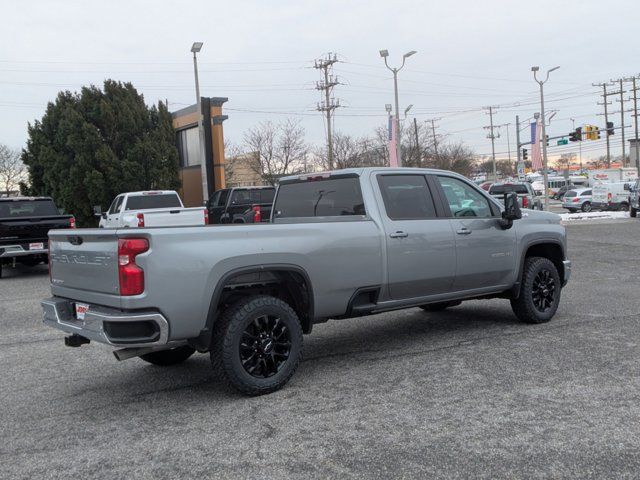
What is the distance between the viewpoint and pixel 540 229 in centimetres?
→ 723

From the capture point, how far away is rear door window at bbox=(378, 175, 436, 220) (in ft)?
19.7

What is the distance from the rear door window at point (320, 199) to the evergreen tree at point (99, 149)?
20.6m

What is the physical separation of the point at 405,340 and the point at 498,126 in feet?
311

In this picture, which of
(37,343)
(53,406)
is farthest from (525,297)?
(37,343)

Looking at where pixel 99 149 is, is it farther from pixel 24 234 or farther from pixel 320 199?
pixel 320 199

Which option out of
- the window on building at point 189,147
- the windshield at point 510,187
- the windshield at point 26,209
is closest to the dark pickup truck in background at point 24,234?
the windshield at point 26,209

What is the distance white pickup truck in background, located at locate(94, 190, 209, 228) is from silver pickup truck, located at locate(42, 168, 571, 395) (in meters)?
8.21

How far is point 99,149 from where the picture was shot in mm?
25938

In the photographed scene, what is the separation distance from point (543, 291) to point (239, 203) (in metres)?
11.4

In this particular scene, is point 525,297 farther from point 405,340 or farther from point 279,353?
point 279,353

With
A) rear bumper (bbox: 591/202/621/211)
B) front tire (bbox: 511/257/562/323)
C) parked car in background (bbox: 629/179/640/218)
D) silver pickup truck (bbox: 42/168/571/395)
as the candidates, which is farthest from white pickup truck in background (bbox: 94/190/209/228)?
rear bumper (bbox: 591/202/621/211)

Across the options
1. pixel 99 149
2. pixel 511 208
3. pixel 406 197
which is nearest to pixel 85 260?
pixel 406 197

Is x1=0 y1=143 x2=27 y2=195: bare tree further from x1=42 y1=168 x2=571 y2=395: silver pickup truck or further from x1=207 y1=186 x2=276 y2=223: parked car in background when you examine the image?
x1=42 y1=168 x2=571 y2=395: silver pickup truck

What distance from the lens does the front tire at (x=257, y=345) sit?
15.5ft
